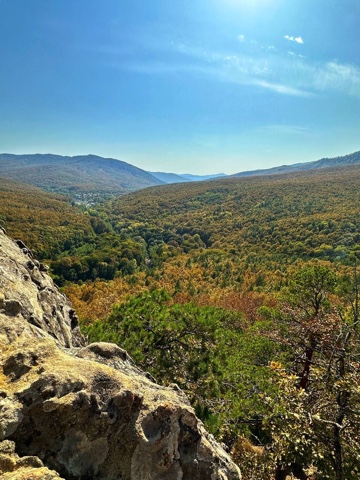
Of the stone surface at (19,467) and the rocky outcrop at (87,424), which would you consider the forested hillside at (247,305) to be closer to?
the rocky outcrop at (87,424)

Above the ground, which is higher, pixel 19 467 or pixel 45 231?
pixel 19 467

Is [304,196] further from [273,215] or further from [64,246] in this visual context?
[64,246]

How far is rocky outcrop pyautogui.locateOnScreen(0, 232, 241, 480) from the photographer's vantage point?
3051 mm

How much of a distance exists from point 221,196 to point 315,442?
13954 cm

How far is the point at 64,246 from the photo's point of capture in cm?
7100

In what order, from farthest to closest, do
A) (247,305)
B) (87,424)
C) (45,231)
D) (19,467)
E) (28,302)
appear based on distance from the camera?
1. (45,231)
2. (247,305)
3. (28,302)
4. (87,424)
5. (19,467)


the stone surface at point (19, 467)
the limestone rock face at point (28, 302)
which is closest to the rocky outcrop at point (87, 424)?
the stone surface at point (19, 467)

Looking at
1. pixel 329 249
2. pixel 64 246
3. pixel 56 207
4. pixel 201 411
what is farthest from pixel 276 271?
pixel 56 207

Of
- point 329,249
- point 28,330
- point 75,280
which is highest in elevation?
point 28,330

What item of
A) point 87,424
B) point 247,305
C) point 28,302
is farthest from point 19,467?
point 247,305

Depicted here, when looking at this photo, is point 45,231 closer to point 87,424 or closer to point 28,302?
point 28,302

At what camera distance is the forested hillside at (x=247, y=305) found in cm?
652

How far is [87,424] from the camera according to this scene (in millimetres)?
3258

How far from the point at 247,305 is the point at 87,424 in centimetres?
2525
